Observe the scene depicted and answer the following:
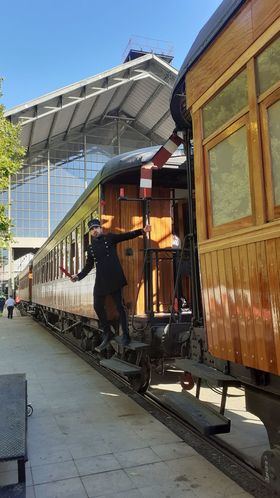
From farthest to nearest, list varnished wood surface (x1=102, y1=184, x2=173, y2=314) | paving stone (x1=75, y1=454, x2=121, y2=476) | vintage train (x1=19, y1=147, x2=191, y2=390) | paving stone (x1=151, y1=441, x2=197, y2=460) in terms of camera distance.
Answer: varnished wood surface (x1=102, y1=184, x2=173, y2=314)
vintage train (x1=19, y1=147, x2=191, y2=390)
paving stone (x1=151, y1=441, x2=197, y2=460)
paving stone (x1=75, y1=454, x2=121, y2=476)

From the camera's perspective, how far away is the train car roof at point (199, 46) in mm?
3117

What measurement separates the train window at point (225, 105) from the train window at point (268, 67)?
17cm

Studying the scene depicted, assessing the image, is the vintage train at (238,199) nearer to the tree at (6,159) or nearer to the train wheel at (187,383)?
the train wheel at (187,383)

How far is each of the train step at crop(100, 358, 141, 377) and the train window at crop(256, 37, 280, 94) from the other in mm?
3802

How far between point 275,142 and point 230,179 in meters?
0.56

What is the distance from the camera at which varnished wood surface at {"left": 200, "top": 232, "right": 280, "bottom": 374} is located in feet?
8.73

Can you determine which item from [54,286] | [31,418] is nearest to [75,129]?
[54,286]

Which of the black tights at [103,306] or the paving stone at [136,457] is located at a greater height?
the black tights at [103,306]

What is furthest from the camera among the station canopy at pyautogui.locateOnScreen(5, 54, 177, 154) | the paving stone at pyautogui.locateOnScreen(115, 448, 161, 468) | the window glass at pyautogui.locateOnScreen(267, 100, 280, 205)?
the station canopy at pyautogui.locateOnScreen(5, 54, 177, 154)

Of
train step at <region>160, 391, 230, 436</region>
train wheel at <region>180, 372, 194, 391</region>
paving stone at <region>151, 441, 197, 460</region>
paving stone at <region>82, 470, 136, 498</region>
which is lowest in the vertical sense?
paving stone at <region>82, 470, 136, 498</region>

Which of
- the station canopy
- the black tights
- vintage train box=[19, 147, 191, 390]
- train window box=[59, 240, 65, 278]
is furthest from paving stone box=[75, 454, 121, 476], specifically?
the station canopy

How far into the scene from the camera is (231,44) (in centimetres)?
313

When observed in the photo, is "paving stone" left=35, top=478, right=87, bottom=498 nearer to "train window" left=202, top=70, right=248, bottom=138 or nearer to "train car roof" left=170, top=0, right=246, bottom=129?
"train window" left=202, top=70, right=248, bottom=138

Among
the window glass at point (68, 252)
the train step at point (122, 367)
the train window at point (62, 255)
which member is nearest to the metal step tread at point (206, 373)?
the train step at point (122, 367)
